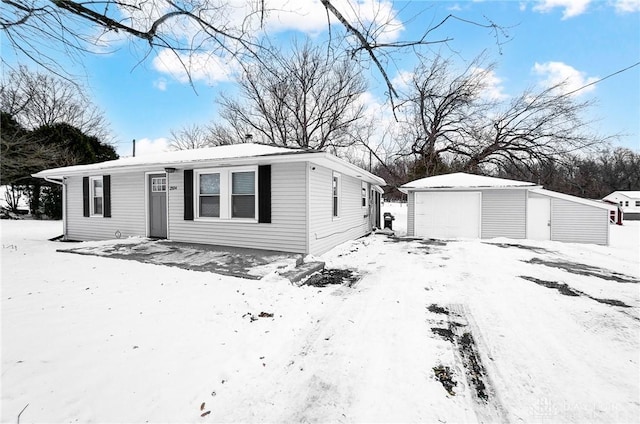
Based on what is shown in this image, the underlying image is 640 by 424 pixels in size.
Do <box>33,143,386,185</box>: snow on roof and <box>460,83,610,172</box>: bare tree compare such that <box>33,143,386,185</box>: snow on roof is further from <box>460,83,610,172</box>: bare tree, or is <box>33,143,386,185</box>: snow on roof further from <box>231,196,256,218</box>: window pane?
<box>460,83,610,172</box>: bare tree

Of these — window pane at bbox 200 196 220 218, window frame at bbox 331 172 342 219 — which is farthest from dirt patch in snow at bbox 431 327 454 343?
window pane at bbox 200 196 220 218

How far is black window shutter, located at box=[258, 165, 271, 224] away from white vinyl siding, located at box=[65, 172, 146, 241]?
177 inches

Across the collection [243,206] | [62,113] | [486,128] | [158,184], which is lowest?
[243,206]

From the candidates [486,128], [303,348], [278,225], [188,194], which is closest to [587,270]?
Answer: [303,348]

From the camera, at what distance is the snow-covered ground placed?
207 centimetres

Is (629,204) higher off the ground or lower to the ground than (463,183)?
lower

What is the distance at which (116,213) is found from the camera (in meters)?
9.54

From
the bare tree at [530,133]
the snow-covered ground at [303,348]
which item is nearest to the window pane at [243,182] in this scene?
the snow-covered ground at [303,348]

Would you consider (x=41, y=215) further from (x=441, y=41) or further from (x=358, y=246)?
(x=441, y=41)

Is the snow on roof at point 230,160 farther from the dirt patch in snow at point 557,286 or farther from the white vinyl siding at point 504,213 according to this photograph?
the white vinyl siding at point 504,213

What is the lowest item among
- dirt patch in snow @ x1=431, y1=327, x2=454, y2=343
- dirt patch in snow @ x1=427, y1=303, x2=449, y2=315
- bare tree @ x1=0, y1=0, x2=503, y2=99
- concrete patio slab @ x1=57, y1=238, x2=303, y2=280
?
dirt patch in snow @ x1=431, y1=327, x2=454, y2=343

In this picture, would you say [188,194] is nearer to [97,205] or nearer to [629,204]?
[97,205]

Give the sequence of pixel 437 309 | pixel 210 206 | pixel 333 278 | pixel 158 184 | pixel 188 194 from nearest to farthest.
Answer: pixel 437 309, pixel 333 278, pixel 210 206, pixel 188 194, pixel 158 184

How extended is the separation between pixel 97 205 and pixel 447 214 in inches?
544
